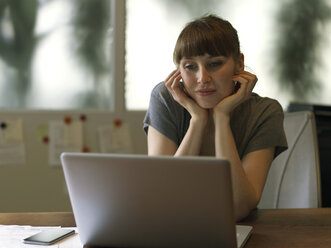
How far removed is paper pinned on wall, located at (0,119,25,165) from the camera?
2650 millimetres

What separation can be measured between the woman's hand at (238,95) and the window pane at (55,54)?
1295 millimetres

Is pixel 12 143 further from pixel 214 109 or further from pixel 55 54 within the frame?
pixel 214 109

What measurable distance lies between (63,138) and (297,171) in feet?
4.46

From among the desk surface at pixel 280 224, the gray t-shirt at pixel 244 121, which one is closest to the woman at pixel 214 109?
the gray t-shirt at pixel 244 121

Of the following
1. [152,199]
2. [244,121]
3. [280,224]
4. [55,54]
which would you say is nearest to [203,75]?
[244,121]

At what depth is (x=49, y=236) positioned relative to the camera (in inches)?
45.6

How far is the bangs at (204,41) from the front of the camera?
1.56 meters

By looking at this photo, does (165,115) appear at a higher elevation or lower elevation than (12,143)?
higher

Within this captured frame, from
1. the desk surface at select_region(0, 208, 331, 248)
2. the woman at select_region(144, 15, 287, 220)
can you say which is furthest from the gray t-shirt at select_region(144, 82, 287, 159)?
the desk surface at select_region(0, 208, 331, 248)

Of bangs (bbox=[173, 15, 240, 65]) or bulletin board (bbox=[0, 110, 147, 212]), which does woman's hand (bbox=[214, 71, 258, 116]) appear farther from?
bulletin board (bbox=[0, 110, 147, 212])

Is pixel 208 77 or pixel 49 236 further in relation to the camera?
pixel 208 77

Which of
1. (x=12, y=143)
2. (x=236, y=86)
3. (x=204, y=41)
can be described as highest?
(x=204, y=41)

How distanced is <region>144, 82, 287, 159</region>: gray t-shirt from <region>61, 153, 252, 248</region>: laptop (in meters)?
0.67

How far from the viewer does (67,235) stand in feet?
3.89
